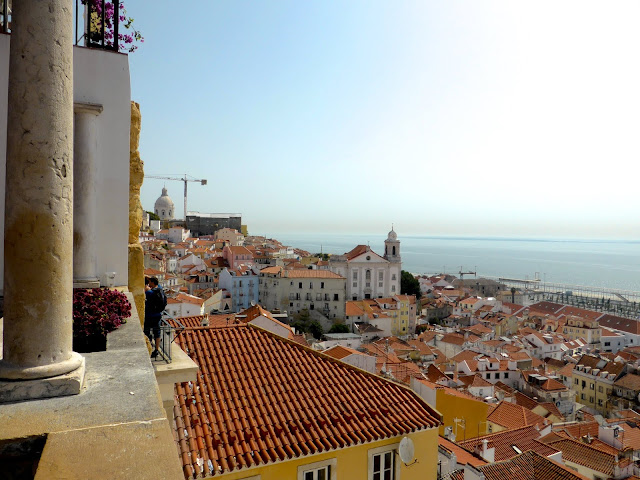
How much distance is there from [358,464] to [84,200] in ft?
13.6

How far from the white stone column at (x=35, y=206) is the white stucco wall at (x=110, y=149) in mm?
2936

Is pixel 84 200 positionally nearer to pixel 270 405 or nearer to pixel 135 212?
pixel 135 212

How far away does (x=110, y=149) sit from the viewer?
211 inches

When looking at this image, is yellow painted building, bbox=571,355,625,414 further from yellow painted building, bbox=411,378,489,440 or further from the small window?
the small window

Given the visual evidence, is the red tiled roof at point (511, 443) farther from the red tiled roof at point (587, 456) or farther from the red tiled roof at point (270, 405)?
the red tiled roof at point (270, 405)

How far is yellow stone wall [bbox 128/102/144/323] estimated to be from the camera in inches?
221

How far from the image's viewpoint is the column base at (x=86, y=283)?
4588 millimetres

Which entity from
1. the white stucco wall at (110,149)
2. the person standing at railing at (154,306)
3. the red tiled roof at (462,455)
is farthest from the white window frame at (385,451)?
the red tiled roof at (462,455)

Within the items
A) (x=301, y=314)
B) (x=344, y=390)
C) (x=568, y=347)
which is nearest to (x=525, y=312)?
(x=568, y=347)

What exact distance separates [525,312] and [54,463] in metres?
72.8

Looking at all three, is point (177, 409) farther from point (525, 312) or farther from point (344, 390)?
point (525, 312)

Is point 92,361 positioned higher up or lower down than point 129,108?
lower down

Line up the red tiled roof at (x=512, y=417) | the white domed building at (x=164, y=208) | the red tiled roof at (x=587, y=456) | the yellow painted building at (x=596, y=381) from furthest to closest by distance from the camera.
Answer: the white domed building at (x=164, y=208)
the yellow painted building at (x=596, y=381)
the red tiled roof at (x=512, y=417)
the red tiled roof at (x=587, y=456)

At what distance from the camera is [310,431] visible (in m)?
5.39
